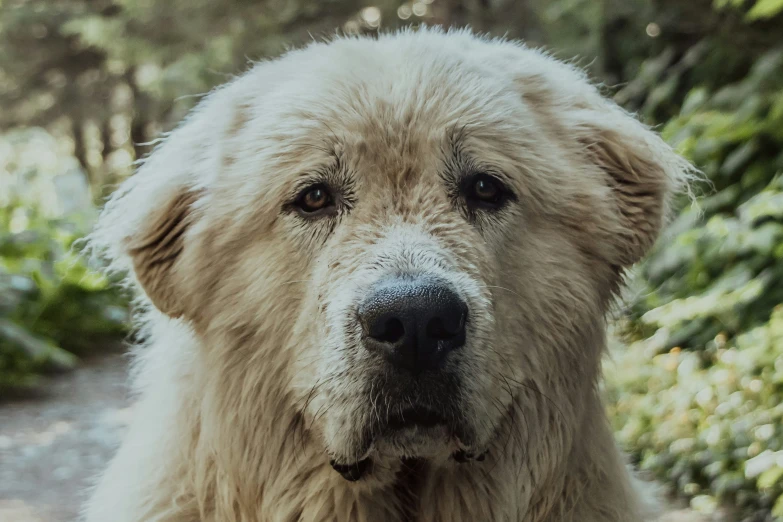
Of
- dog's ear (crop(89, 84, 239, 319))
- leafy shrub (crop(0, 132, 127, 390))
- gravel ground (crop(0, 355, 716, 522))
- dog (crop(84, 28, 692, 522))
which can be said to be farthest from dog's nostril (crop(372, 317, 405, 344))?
leafy shrub (crop(0, 132, 127, 390))

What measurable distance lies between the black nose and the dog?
0.33 feet

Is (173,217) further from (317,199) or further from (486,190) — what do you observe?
(486,190)

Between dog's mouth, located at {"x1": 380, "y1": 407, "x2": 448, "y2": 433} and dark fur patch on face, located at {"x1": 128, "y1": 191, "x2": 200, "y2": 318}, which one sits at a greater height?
dark fur patch on face, located at {"x1": 128, "y1": 191, "x2": 200, "y2": 318}

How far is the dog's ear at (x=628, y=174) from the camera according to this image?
256cm

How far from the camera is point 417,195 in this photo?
2301 millimetres

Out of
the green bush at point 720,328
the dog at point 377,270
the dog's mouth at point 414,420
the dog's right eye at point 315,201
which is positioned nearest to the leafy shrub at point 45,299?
the green bush at point 720,328

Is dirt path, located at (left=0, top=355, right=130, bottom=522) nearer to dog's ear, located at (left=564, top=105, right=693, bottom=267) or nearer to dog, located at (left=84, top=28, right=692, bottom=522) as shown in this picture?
dog, located at (left=84, top=28, right=692, bottom=522)

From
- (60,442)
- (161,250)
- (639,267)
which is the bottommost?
(60,442)

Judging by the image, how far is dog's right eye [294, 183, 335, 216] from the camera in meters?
2.37

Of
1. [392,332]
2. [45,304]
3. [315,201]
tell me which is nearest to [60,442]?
[45,304]

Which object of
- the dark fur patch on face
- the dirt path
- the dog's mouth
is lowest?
the dirt path

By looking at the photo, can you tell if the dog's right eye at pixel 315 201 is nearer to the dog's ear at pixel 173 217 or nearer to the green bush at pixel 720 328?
the dog's ear at pixel 173 217

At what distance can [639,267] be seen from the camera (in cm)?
334

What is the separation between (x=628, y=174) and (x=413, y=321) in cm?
104
